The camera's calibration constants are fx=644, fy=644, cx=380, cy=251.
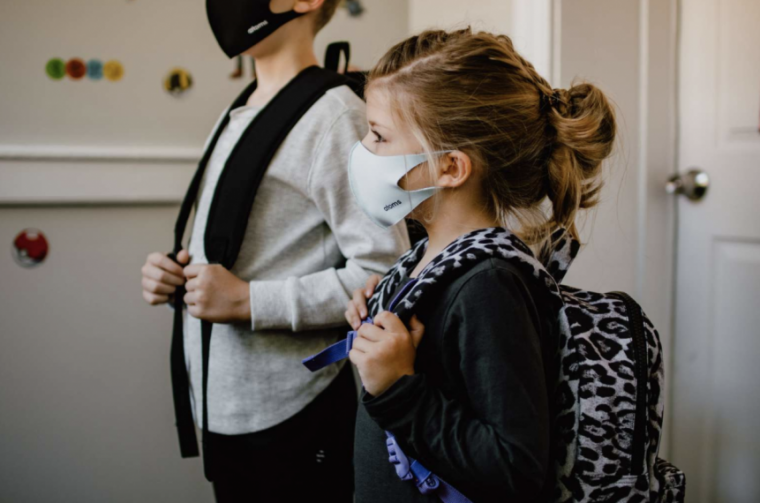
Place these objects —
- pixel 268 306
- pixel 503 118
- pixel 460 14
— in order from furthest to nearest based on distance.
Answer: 1. pixel 460 14
2. pixel 268 306
3. pixel 503 118

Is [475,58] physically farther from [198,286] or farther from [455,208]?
[198,286]

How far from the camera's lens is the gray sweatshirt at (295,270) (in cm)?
110

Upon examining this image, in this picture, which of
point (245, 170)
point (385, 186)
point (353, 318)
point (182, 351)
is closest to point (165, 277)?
point (182, 351)

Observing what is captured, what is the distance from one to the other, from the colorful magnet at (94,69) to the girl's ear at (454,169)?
118cm

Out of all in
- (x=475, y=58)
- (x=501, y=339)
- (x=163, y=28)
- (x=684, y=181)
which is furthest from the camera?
(x=163, y=28)

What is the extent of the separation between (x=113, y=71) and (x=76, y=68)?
86mm

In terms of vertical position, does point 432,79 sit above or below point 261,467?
above

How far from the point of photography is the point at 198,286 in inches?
42.8

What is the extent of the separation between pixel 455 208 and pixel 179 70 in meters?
1.14

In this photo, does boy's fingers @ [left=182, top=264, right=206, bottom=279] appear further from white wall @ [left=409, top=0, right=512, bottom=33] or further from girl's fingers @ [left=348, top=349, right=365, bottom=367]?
white wall @ [left=409, top=0, right=512, bottom=33]

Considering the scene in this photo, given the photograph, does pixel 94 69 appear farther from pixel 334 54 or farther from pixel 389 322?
pixel 389 322

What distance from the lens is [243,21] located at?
1.13 meters

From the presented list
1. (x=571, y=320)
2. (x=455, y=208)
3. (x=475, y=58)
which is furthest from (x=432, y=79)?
(x=571, y=320)

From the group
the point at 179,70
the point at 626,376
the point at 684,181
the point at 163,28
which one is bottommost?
the point at 626,376
